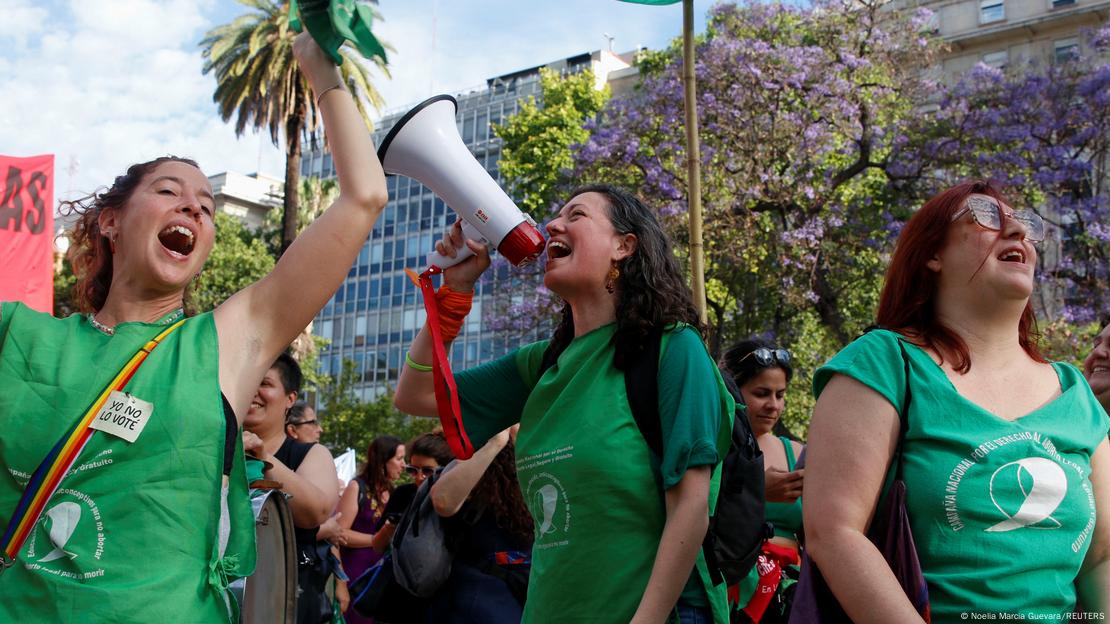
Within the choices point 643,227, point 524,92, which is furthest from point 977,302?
point 524,92

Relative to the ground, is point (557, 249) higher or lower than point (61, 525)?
higher

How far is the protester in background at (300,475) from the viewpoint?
171 inches

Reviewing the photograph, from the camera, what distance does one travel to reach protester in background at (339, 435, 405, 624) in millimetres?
7281

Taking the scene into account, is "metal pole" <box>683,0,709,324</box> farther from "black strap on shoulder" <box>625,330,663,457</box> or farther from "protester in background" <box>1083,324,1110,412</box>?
"black strap on shoulder" <box>625,330,663,457</box>

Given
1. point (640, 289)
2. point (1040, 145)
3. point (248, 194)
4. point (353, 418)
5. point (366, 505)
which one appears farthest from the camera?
point (248, 194)

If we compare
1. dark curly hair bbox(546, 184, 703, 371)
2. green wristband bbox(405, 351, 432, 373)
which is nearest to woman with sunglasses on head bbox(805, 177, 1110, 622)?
dark curly hair bbox(546, 184, 703, 371)

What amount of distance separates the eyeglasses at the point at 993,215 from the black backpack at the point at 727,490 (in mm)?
833

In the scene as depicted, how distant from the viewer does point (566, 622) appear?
2727mm

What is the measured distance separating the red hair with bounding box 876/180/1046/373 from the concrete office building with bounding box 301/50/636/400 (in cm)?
4784

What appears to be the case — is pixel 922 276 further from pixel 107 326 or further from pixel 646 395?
pixel 107 326

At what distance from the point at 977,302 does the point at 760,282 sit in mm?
16868

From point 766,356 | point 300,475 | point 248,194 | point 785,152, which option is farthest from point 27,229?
point 248,194

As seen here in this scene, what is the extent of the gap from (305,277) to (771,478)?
2172mm

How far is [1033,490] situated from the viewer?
8.14 feet
